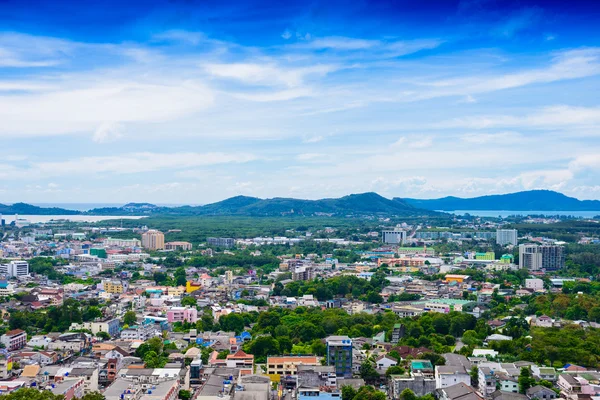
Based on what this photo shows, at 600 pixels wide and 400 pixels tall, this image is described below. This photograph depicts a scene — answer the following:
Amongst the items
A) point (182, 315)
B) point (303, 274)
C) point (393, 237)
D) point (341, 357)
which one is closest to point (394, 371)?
point (341, 357)

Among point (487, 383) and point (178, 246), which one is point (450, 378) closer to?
point (487, 383)

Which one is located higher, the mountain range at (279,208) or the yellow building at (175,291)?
the mountain range at (279,208)

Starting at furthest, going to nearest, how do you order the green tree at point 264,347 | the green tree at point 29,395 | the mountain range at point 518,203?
1. the mountain range at point 518,203
2. the green tree at point 264,347
3. the green tree at point 29,395

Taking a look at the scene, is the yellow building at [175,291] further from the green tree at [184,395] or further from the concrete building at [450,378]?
the concrete building at [450,378]

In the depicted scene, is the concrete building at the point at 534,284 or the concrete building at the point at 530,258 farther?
the concrete building at the point at 530,258

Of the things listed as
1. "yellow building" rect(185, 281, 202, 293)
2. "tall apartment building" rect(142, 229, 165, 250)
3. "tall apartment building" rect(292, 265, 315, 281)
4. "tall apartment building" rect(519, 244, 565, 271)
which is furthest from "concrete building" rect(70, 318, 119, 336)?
"tall apartment building" rect(142, 229, 165, 250)

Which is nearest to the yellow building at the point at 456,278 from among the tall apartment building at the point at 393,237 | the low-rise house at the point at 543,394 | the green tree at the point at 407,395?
the low-rise house at the point at 543,394

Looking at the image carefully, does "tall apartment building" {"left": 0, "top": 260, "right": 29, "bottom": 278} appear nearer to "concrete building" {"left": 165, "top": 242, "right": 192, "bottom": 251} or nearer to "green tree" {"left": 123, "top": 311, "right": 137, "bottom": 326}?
"green tree" {"left": 123, "top": 311, "right": 137, "bottom": 326}
